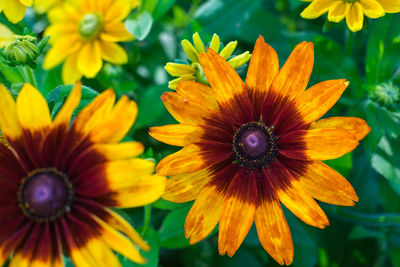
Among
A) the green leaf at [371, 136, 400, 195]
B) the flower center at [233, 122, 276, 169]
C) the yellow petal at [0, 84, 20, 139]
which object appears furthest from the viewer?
the green leaf at [371, 136, 400, 195]

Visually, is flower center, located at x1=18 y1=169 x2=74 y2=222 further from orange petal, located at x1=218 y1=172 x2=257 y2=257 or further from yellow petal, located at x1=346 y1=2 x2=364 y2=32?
yellow petal, located at x1=346 y1=2 x2=364 y2=32

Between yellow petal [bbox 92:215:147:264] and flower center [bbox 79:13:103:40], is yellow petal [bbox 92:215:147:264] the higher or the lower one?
the lower one

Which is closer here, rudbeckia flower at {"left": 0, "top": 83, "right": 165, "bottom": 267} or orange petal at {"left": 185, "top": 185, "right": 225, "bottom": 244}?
rudbeckia flower at {"left": 0, "top": 83, "right": 165, "bottom": 267}

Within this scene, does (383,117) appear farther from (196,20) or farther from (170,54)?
(170,54)

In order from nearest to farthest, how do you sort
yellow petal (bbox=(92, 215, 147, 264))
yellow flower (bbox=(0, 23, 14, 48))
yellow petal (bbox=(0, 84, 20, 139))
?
yellow petal (bbox=(92, 215, 147, 264))
yellow petal (bbox=(0, 84, 20, 139))
yellow flower (bbox=(0, 23, 14, 48))

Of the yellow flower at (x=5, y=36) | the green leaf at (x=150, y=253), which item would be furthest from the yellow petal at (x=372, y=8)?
the yellow flower at (x=5, y=36)

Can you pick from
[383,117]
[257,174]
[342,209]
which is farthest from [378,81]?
[257,174]

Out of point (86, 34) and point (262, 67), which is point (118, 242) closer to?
point (262, 67)

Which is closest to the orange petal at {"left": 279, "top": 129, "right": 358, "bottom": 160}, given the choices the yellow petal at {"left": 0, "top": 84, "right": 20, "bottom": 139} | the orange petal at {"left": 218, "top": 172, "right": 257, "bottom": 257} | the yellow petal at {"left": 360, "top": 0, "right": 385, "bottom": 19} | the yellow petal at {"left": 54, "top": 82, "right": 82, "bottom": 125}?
the orange petal at {"left": 218, "top": 172, "right": 257, "bottom": 257}

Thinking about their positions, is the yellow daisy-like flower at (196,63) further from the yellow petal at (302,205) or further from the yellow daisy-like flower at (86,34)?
the yellow petal at (302,205)
